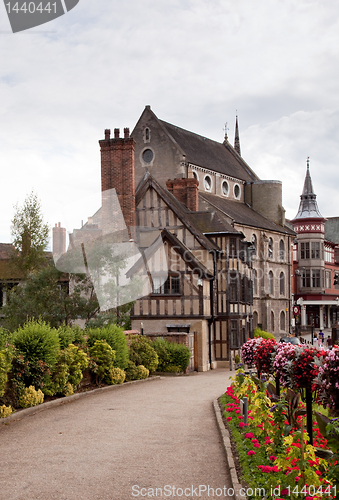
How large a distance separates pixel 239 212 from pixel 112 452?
138 feet

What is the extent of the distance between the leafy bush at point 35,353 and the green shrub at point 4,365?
118 cm

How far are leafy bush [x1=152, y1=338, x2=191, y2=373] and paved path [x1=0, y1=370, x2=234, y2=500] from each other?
952cm

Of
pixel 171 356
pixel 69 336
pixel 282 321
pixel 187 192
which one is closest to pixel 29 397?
pixel 69 336

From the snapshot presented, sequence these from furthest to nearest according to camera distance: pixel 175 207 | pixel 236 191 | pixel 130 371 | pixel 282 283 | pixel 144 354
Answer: pixel 236 191 < pixel 282 283 < pixel 175 207 < pixel 144 354 < pixel 130 371

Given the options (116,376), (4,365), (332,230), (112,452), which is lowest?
(112,452)

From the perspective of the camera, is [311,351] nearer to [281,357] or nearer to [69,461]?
[281,357]

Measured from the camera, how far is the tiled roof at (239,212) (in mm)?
44719

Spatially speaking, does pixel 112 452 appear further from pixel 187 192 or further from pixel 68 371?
pixel 187 192

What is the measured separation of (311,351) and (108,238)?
22118 millimetres

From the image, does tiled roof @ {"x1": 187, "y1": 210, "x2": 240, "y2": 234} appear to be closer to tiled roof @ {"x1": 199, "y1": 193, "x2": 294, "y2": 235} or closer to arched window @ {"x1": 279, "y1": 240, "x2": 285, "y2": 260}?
tiled roof @ {"x1": 199, "y1": 193, "x2": 294, "y2": 235}

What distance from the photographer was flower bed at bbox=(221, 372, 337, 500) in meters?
6.22

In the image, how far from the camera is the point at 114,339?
60.6ft

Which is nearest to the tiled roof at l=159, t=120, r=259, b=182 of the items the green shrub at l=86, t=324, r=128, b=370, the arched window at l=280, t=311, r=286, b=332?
the arched window at l=280, t=311, r=286, b=332

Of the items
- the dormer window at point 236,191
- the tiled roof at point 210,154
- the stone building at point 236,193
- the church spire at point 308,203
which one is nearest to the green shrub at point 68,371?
the stone building at point 236,193
